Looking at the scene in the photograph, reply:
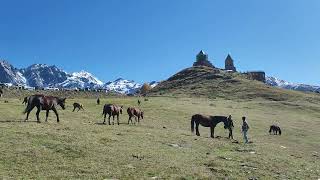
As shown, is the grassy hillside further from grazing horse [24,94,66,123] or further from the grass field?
the grass field

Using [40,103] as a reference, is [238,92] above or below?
above

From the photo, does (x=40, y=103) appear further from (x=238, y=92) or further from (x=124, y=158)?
(x=238, y=92)

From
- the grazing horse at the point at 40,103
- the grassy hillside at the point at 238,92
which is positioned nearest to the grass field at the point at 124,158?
the grazing horse at the point at 40,103

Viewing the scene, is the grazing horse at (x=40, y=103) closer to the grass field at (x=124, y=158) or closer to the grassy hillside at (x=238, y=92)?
the grass field at (x=124, y=158)

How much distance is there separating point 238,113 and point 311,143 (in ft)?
123

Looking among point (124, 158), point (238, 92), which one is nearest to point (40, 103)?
point (124, 158)

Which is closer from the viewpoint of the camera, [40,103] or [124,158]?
[124,158]

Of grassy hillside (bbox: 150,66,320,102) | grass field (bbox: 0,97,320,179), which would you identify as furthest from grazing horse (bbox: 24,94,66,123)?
grassy hillside (bbox: 150,66,320,102)

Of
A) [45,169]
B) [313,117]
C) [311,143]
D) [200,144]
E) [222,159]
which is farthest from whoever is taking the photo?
[313,117]

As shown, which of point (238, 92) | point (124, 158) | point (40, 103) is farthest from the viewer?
point (238, 92)

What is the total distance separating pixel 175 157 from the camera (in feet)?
94.3

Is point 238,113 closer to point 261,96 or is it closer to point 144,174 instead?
point 261,96

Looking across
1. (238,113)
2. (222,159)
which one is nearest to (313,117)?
(238,113)

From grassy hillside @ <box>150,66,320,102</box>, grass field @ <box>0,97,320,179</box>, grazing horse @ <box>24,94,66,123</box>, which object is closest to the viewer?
grass field @ <box>0,97,320,179</box>
